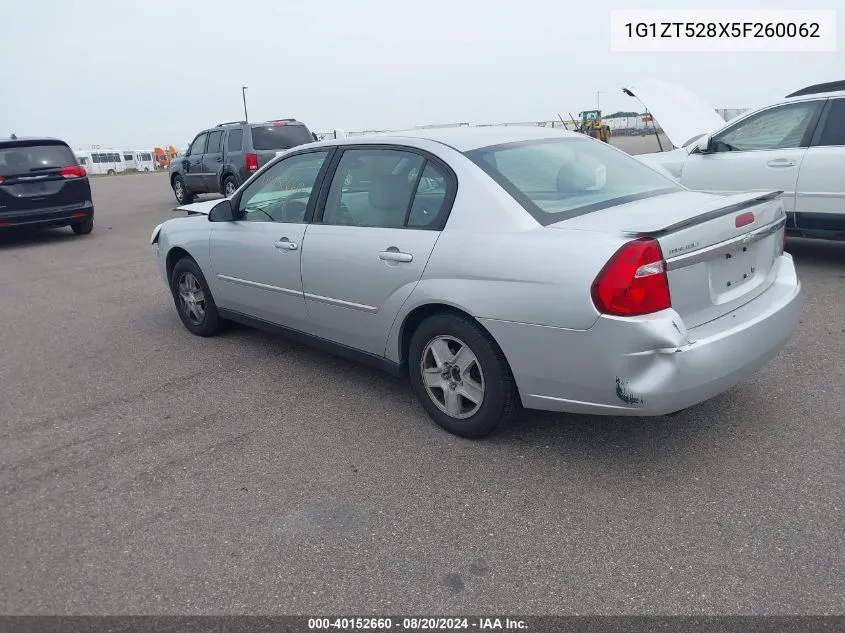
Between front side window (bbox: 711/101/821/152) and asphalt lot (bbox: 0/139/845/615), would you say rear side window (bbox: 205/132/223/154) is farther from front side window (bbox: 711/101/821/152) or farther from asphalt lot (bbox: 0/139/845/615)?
asphalt lot (bbox: 0/139/845/615)

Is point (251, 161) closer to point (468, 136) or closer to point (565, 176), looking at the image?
point (468, 136)

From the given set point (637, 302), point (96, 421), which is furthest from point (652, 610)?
point (96, 421)

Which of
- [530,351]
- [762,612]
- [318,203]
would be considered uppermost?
[318,203]

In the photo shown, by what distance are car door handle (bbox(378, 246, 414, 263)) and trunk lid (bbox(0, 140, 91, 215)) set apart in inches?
389

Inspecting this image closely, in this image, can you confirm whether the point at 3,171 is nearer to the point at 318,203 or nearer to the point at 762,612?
the point at 318,203

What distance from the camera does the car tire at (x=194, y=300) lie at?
5645 millimetres

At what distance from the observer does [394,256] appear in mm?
3840

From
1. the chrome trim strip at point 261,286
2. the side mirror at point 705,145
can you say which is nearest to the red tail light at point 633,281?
the chrome trim strip at point 261,286

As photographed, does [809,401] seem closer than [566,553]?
No

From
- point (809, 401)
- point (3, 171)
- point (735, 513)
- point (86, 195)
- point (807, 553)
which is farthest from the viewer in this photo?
point (86, 195)

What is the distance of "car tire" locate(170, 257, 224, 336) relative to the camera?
5645 millimetres

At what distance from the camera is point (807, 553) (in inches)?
106

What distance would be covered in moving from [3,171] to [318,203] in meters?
9.21

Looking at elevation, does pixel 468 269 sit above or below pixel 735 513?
above
